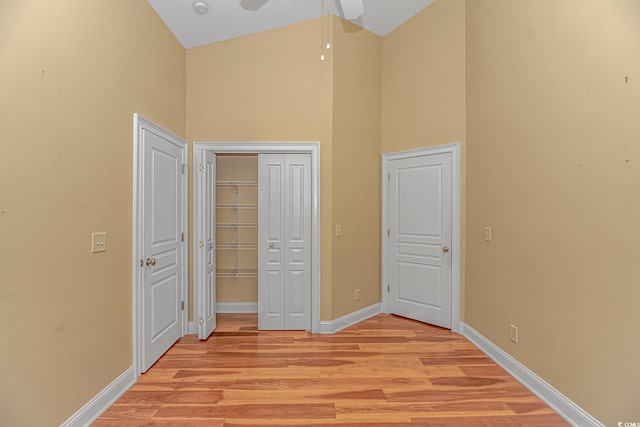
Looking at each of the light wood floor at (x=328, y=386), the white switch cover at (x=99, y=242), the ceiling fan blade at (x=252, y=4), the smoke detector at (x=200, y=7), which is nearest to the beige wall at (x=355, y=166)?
the light wood floor at (x=328, y=386)

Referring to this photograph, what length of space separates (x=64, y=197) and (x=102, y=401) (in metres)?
1.50

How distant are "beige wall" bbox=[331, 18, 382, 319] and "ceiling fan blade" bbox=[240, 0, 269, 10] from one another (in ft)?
3.28

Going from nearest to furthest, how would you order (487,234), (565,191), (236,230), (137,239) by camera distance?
(565,191) → (137,239) → (487,234) → (236,230)

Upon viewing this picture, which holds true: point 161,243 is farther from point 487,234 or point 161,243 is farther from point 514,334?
point 514,334

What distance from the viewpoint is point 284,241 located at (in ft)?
12.3

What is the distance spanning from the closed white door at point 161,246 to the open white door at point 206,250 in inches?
9.3

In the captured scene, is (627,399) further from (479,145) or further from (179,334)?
(179,334)

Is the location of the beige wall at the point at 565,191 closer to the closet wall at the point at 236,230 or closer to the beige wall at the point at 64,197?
the closet wall at the point at 236,230

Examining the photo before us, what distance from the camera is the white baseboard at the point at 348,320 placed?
144 inches

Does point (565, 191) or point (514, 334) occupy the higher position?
point (565, 191)

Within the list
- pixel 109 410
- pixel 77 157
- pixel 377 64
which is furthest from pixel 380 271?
pixel 77 157

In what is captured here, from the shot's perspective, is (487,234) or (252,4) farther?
(487,234)

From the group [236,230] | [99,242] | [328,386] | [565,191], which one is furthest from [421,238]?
[99,242]

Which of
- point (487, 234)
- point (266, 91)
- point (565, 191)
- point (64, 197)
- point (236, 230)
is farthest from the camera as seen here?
point (236, 230)
